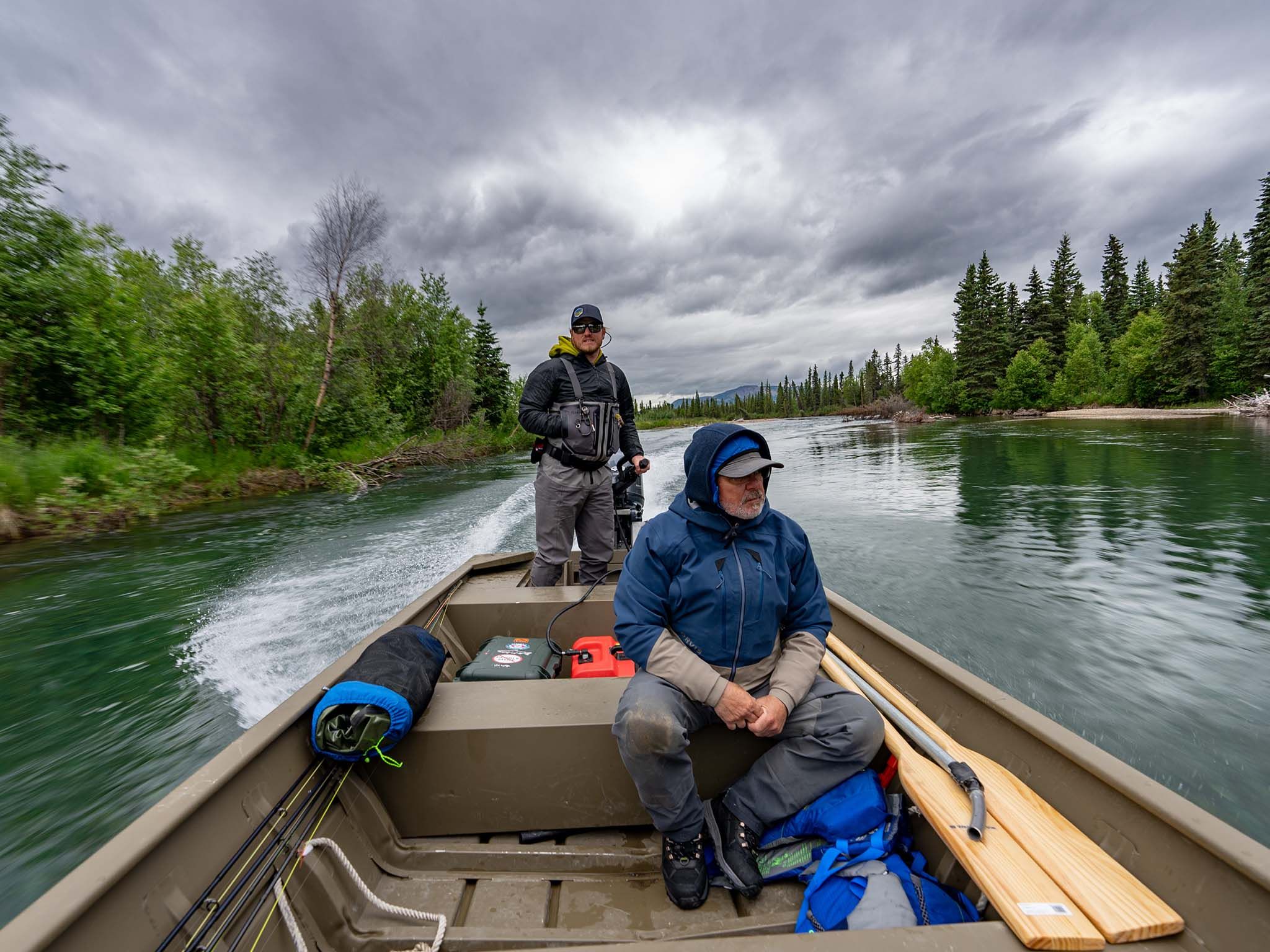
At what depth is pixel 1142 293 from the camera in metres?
50.2

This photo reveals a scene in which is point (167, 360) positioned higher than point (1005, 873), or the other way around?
point (167, 360)

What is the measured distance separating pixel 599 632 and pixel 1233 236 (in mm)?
69518

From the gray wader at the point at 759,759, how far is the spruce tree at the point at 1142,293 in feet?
201

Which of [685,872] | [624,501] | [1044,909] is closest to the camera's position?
[1044,909]

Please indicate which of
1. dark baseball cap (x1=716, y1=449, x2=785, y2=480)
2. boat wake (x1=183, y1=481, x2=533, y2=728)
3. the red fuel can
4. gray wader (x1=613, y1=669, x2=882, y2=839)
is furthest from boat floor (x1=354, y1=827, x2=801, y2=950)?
boat wake (x1=183, y1=481, x2=533, y2=728)

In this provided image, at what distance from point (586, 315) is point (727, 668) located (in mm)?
2355

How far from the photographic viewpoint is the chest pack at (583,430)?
348 centimetres

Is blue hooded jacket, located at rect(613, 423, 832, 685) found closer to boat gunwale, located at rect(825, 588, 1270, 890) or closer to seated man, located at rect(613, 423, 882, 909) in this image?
seated man, located at rect(613, 423, 882, 909)

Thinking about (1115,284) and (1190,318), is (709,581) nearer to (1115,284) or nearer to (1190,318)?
(1190,318)

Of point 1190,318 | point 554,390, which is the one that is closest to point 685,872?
point 554,390

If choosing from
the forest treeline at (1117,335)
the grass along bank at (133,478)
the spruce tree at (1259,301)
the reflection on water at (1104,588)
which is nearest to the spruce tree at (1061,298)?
the forest treeline at (1117,335)

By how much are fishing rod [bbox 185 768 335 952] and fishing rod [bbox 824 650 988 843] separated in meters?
1.86

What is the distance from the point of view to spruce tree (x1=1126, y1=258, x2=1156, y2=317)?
47438mm

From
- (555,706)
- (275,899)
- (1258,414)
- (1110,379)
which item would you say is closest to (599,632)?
→ (555,706)
